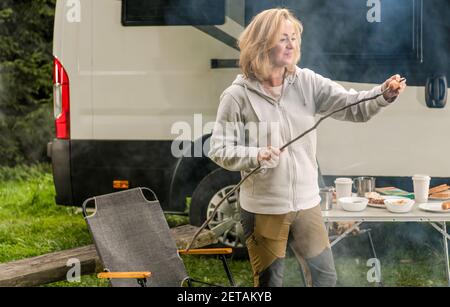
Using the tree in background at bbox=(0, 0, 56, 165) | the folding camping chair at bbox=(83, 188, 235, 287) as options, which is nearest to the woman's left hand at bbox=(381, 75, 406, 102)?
the folding camping chair at bbox=(83, 188, 235, 287)

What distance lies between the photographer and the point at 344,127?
16.8 feet

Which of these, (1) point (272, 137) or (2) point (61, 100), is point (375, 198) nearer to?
(1) point (272, 137)

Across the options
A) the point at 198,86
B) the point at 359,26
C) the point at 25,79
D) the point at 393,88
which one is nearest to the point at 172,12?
the point at 198,86

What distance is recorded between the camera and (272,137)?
331 cm

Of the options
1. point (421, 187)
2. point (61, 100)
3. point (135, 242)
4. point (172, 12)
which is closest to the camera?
point (135, 242)

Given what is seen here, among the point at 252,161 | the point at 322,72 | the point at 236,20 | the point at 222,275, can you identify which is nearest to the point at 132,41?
the point at 236,20

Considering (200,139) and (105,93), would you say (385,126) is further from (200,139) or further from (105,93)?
(105,93)

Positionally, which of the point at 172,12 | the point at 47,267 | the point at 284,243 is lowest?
the point at 47,267

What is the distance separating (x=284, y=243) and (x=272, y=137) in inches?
19.1

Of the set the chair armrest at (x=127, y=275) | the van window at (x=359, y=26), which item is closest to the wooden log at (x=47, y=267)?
the chair armrest at (x=127, y=275)

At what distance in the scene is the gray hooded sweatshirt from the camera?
3311 millimetres

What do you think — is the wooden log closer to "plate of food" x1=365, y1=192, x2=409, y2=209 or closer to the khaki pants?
"plate of food" x1=365, y1=192, x2=409, y2=209

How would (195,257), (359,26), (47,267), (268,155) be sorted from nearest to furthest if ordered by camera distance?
(268,155)
(47,267)
(359,26)
(195,257)
